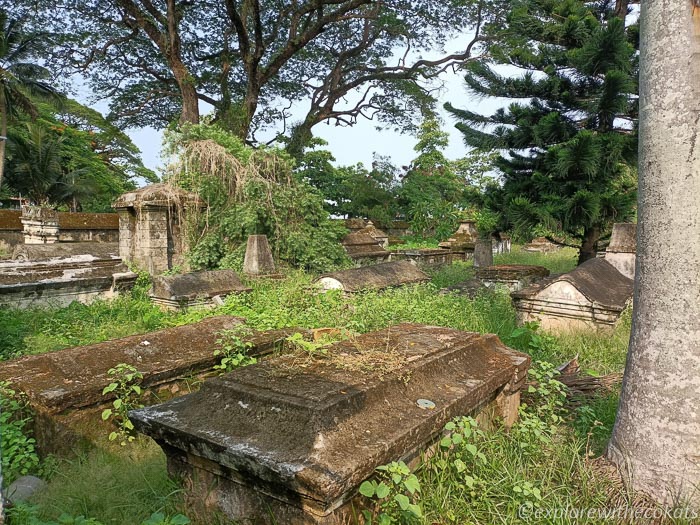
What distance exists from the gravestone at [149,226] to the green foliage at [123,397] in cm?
508

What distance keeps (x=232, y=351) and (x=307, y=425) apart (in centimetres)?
187

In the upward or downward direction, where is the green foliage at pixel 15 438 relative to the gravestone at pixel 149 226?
downward

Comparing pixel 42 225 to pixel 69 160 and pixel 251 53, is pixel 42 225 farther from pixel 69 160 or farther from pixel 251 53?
pixel 69 160

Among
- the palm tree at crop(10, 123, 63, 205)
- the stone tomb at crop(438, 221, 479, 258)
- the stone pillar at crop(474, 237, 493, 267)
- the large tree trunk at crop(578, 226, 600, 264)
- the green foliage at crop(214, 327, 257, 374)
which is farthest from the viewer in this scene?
the palm tree at crop(10, 123, 63, 205)

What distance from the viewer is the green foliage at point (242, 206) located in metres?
8.30

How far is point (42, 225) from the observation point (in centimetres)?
979

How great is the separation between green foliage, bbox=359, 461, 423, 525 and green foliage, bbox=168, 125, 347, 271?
6618 mm

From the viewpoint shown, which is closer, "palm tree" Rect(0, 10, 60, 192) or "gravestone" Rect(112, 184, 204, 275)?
"gravestone" Rect(112, 184, 204, 275)

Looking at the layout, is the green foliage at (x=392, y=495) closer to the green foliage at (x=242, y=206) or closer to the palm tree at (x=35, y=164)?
the green foliage at (x=242, y=206)

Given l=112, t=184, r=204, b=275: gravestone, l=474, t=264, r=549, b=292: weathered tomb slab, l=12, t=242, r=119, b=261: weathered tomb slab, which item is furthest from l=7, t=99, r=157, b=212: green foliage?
l=474, t=264, r=549, b=292: weathered tomb slab

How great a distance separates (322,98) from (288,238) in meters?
11.3

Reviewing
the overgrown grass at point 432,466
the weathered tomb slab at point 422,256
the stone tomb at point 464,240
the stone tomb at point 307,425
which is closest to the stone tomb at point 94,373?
the overgrown grass at point 432,466

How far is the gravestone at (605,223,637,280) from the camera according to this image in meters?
6.10

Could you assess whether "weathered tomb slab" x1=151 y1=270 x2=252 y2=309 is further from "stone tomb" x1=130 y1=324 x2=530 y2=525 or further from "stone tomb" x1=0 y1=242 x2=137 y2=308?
"stone tomb" x1=130 y1=324 x2=530 y2=525
